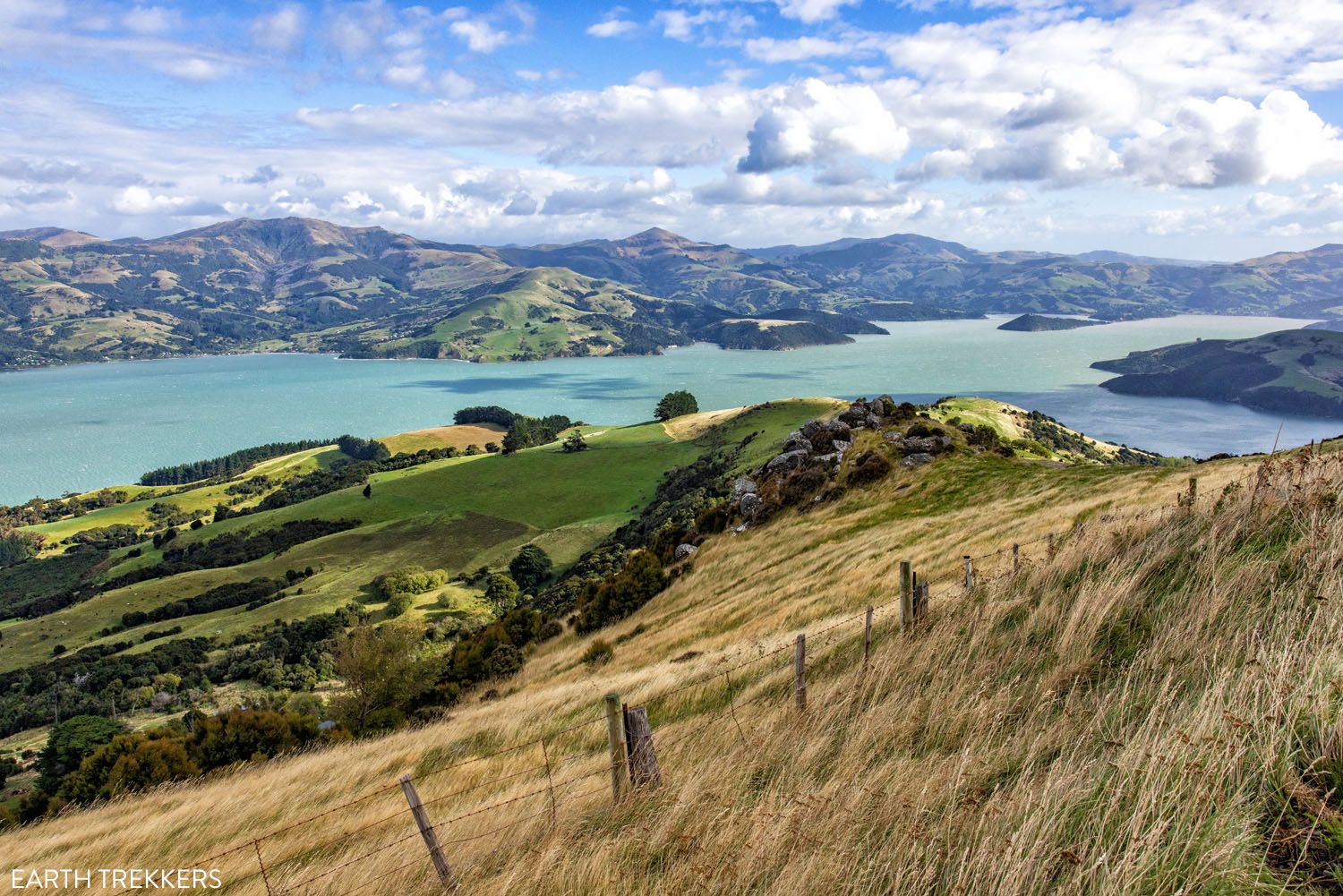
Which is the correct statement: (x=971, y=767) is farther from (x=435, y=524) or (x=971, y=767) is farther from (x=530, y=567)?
(x=435, y=524)

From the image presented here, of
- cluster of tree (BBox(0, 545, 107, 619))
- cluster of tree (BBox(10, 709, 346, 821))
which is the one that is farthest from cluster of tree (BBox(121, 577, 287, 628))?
cluster of tree (BBox(10, 709, 346, 821))

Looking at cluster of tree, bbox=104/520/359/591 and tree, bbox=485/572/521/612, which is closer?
tree, bbox=485/572/521/612

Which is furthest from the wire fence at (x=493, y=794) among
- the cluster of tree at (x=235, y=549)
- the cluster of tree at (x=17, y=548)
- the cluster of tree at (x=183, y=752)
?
→ the cluster of tree at (x=17, y=548)

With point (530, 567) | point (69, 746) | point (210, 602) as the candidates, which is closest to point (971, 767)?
point (69, 746)

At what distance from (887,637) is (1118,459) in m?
134

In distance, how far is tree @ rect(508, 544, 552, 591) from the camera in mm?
84931

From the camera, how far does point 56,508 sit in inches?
7215

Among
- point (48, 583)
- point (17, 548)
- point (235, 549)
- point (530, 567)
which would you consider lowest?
point (48, 583)

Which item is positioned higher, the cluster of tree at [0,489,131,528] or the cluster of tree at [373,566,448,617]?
the cluster of tree at [373,566,448,617]

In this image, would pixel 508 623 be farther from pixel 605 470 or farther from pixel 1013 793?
pixel 605 470

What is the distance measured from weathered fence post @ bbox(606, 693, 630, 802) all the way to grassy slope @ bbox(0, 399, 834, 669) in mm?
84517

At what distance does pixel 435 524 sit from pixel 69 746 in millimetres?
65899

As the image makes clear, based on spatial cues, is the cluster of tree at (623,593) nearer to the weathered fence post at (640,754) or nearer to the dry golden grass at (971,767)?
the dry golden grass at (971,767)

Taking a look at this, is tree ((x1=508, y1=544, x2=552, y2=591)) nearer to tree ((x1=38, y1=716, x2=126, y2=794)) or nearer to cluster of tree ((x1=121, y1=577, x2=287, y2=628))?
cluster of tree ((x1=121, y1=577, x2=287, y2=628))
